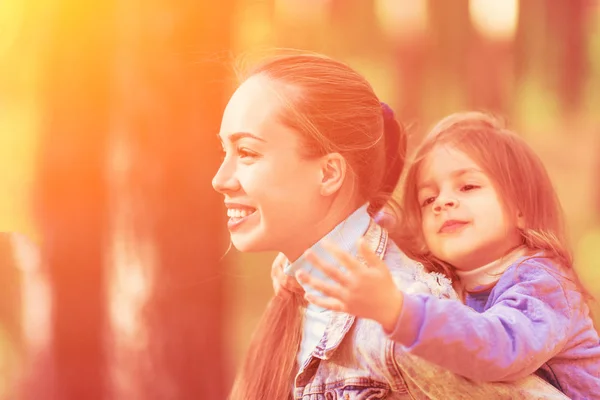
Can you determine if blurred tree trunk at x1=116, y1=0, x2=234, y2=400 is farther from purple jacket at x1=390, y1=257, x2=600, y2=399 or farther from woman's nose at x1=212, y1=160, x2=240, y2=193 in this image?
purple jacket at x1=390, y1=257, x2=600, y2=399

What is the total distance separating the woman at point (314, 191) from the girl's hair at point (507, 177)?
0.09m

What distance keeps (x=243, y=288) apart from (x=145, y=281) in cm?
23

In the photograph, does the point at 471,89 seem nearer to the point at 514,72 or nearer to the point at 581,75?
the point at 514,72

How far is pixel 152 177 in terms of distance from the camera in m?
1.61

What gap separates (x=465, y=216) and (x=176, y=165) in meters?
0.69

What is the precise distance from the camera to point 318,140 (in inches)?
43.9

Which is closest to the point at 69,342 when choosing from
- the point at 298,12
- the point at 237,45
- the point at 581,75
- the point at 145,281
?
the point at 145,281

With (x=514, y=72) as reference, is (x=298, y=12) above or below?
above

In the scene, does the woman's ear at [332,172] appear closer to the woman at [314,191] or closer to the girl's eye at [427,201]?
the woman at [314,191]

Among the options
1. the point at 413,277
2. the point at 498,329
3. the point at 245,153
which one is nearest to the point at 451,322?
the point at 498,329

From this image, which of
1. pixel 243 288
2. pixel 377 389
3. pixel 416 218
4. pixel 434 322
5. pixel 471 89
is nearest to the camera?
pixel 434 322

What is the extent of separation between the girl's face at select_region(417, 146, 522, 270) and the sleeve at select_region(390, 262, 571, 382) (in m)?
0.07

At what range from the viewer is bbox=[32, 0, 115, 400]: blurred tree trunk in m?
1.58

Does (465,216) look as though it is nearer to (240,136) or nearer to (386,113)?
(386,113)
